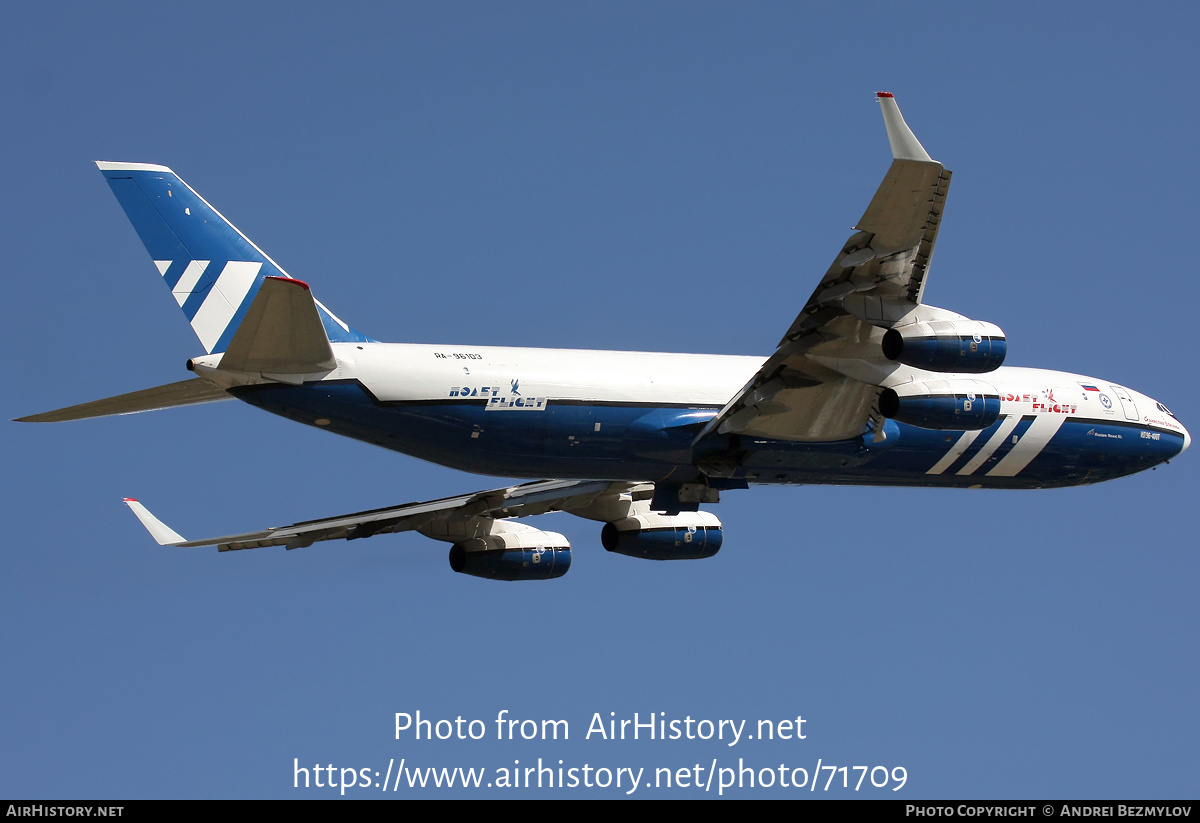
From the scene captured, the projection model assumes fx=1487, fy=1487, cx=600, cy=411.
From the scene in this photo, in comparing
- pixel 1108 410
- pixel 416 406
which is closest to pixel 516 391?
pixel 416 406

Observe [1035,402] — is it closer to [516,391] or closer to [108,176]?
[516,391]

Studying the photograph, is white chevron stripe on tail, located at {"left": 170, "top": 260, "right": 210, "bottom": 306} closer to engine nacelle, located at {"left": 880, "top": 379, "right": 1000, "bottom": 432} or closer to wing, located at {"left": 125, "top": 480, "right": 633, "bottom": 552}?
wing, located at {"left": 125, "top": 480, "right": 633, "bottom": 552}

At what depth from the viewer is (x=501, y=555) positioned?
3120cm

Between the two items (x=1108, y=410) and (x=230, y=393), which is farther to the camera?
(x=1108, y=410)

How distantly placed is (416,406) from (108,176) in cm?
636

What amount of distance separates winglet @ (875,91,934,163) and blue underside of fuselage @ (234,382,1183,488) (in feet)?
23.0

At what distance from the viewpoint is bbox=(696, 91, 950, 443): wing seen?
21531mm

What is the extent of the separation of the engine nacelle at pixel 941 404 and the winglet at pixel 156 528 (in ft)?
44.4

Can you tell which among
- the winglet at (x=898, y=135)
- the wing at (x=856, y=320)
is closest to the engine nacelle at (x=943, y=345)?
the wing at (x=856, y=320)

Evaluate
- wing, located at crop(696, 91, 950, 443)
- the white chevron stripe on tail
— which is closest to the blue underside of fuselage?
wing, located at crop(696, 91, 950, 443)

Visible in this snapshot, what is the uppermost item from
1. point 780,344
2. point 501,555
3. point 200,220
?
point 200,220

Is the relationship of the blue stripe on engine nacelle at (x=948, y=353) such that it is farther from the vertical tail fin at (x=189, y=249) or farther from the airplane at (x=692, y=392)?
the vertical tail fin at (x=189, y=249)

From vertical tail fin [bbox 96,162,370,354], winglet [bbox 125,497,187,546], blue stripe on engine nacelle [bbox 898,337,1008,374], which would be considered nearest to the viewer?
blue stripe on engine nacelle [bbox 898,337,1008,374]

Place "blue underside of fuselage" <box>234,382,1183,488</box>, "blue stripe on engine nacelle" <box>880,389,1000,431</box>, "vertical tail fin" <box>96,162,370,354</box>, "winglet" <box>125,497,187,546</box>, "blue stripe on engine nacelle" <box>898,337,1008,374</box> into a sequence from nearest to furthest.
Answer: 1. "blue stripe on engine nacelle" <box>898,337,1008,374</box>
2. "blue underside of fuselage" <box>234,382,1183,488</box>
3. "vertical tail fin" <box>96,162,370,354</box>
4. "blue stripe on engine nacelle" <box>880,389,1000,431</box>
5. "winglet" <box>125,497,187,546</box>
